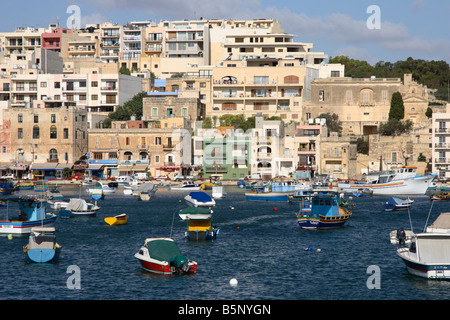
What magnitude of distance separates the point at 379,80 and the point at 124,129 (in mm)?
41743

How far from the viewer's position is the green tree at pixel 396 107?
343 feet

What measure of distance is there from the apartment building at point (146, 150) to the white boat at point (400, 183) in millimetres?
27312

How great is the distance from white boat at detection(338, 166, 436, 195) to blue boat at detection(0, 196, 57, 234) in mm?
47439

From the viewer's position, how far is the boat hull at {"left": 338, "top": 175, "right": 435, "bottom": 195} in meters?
86.5

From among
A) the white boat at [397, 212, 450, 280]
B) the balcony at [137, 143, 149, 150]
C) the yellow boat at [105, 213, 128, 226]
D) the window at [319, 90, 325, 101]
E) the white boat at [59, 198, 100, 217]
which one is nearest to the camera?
the white boat at [397, 212, 450, 280]

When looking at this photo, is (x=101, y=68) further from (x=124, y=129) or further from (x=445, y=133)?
(x=445, y=133)

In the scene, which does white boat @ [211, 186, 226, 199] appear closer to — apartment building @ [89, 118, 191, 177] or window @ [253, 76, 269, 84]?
apartment building @ [89, 118, 191, 177]

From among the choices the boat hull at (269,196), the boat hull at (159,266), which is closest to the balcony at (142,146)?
the boat hull at (269,196)

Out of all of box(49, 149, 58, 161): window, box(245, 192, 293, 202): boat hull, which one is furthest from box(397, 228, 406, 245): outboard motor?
box(49, 149, 58, 161): window

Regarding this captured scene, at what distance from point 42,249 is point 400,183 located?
5852cm

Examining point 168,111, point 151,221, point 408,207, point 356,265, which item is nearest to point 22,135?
point 168,111

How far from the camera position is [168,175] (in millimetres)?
103250

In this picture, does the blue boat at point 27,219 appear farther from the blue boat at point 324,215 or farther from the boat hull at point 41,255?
the blue boat at point 324,215

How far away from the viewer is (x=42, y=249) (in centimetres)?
3938
